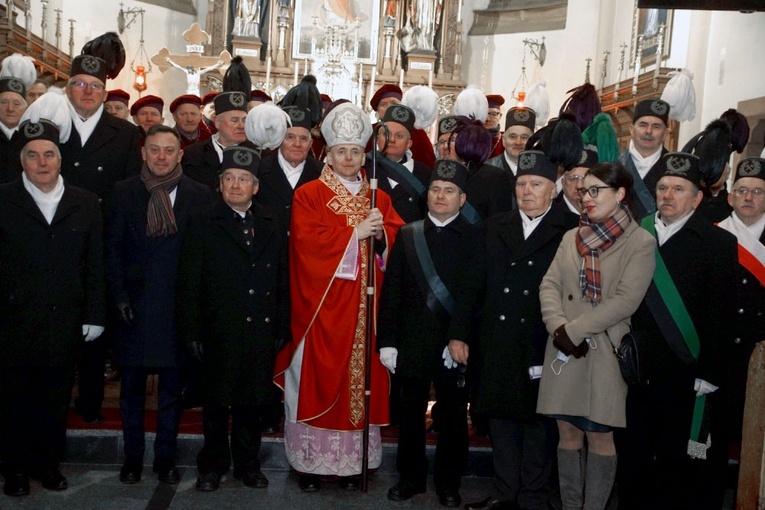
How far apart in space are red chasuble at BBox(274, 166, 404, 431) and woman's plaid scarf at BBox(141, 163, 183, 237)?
0.64 m

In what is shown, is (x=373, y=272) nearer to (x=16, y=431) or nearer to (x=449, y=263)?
(x=449, y=263)

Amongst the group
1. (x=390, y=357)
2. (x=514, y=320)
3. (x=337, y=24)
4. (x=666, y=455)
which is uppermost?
(x=337, y=24)

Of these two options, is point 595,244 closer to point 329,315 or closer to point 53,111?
point 329,315

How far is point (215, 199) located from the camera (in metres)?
4.80

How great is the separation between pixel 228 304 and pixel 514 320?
4.74ft

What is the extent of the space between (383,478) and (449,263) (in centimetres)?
130

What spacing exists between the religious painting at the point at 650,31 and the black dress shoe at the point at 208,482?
27.5 ft

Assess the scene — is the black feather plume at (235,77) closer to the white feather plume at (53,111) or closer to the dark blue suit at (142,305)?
the white feather plume at (53,111)

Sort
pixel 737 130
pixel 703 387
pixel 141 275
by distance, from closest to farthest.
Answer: pixel 703 387
pixel 141 275
pixel 737 130

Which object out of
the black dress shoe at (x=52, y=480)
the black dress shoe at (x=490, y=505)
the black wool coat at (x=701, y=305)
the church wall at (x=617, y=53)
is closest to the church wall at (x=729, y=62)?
the church wall at (x=617, y=53)

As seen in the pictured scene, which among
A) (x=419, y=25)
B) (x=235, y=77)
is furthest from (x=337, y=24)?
(x=235, y=77)

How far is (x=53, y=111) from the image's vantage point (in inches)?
196

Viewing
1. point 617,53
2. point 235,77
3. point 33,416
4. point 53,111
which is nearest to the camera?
point 33,416

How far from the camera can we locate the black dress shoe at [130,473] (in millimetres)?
4699
